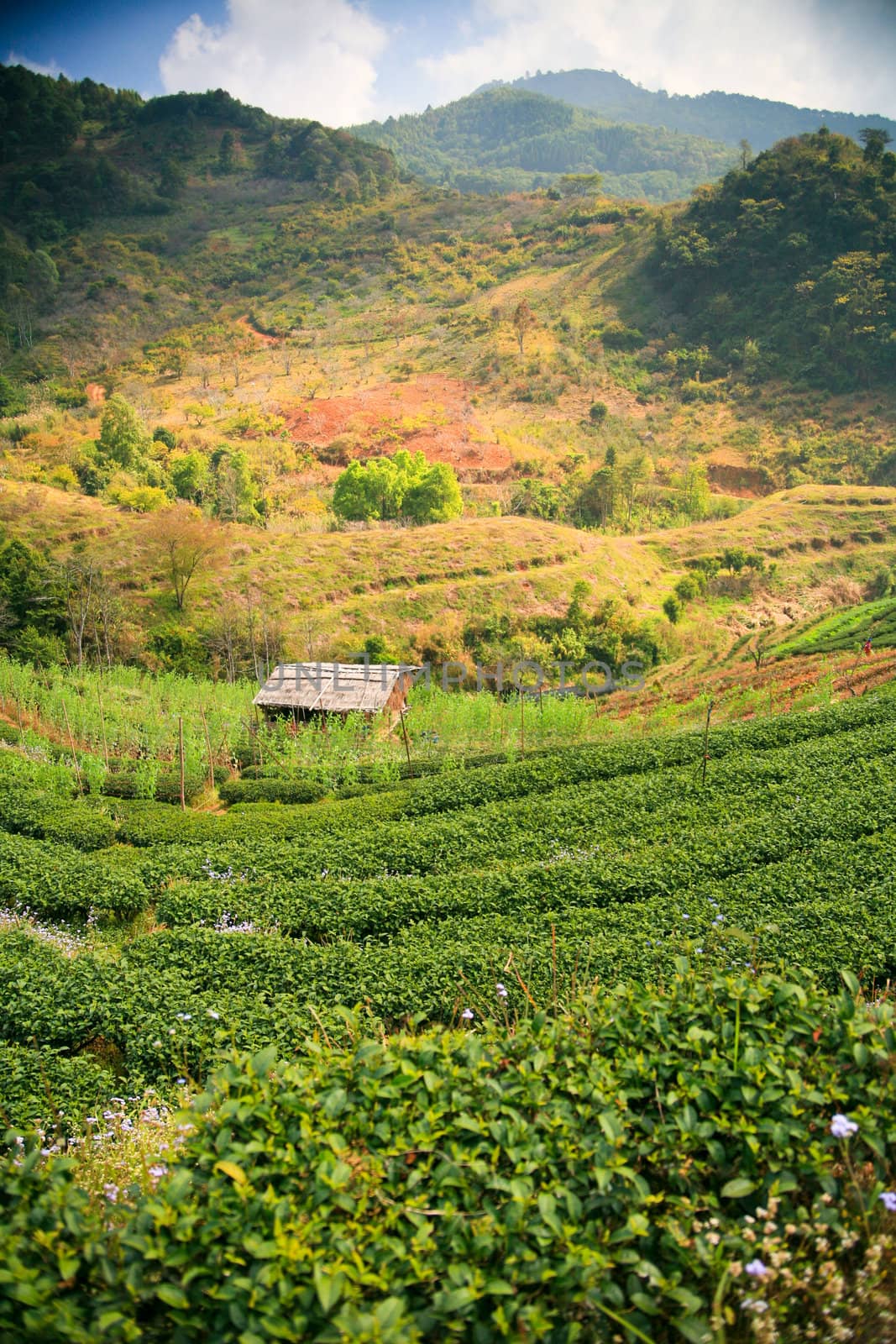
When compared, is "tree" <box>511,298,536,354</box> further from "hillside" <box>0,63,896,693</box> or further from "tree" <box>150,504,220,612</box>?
"tree" <box>150,504,220,612</box>

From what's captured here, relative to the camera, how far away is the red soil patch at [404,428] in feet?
161

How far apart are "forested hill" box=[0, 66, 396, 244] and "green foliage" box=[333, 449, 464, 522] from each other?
5123 cm

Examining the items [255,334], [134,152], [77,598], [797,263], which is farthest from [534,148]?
[77,598]

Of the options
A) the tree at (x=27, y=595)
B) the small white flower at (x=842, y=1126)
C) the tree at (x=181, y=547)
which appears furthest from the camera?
the tree at (x=181, y=547)

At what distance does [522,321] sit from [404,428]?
1975 cm

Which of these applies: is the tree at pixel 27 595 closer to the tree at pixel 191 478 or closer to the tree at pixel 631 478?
the tree at pixel 191 478

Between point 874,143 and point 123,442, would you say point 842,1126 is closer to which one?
point 123,442

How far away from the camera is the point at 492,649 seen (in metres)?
30.6

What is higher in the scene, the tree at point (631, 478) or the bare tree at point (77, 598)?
the tree at point (631, 478)

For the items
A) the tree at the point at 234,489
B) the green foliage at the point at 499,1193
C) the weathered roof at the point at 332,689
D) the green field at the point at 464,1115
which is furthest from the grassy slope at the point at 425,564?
the green foliage at the point at 499,1193

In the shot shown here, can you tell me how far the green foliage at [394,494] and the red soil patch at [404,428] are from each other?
23.5 ft

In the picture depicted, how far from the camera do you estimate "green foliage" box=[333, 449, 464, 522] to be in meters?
39.7

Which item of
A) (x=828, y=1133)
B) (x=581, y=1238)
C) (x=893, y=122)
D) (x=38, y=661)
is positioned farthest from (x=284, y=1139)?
(x=893, y=122)

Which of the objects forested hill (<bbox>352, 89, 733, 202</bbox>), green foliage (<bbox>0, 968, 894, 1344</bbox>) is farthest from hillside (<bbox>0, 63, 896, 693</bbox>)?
forested hill (<bbox>352, 89, 733, 202</bbox>)
